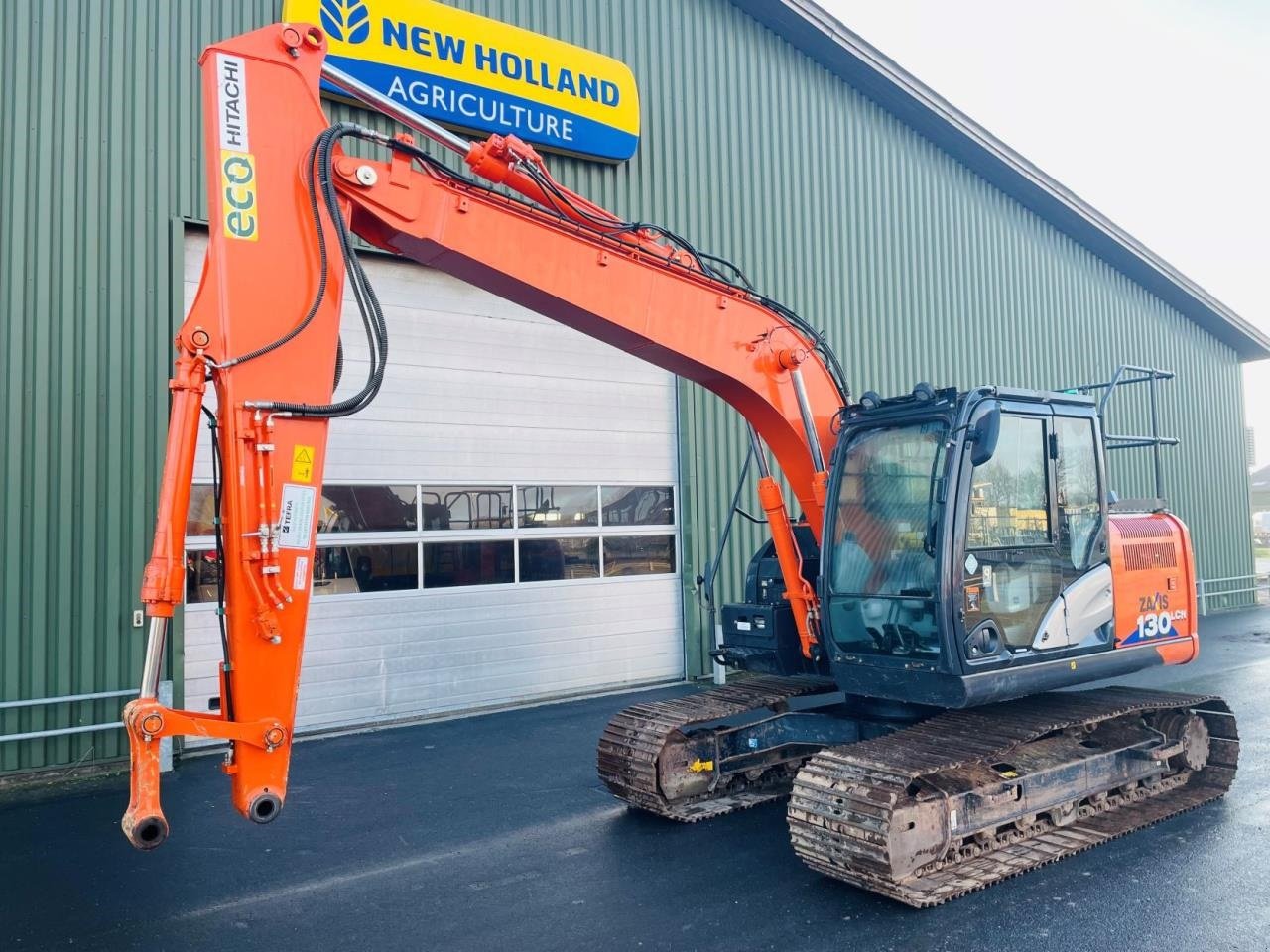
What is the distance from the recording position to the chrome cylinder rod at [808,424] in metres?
6.32

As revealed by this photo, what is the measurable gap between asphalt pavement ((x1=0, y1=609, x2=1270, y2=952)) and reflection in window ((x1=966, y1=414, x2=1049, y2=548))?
193cm

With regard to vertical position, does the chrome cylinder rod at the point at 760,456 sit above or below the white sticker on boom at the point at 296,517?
above

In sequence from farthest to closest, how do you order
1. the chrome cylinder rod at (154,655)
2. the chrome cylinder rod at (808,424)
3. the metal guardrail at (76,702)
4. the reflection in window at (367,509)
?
the reflection in window at (367,509)
the metal guardrail at (76,702)
the chrome cylinder rod at (808,424)
the chrome cylinder rod at (154,655)

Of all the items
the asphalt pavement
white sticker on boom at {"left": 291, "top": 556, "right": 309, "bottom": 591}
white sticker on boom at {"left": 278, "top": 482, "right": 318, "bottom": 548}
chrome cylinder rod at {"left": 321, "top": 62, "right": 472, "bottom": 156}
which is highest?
chrome cylinder rod at {"left": 321, "top": 62, "right": 472, "bottom": 156}

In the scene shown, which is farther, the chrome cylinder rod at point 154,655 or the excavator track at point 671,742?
the excavator track at point 671,742

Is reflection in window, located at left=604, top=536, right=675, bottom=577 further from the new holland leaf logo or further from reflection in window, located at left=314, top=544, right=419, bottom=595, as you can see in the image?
the new holland leaf logo

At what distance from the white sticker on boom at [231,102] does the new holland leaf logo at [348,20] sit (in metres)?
5.74

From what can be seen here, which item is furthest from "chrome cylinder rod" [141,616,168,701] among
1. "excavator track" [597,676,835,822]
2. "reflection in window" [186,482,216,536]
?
"reflection in window" [186,482,216,536]

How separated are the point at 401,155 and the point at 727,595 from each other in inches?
326

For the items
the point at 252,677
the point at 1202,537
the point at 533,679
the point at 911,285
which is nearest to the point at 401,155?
the point at 252,677

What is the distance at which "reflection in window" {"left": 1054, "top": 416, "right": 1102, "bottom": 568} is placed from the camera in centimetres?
612

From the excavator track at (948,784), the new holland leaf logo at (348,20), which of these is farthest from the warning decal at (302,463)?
the new holland leaf logo at (348,20)

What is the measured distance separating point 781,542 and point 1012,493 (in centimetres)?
151

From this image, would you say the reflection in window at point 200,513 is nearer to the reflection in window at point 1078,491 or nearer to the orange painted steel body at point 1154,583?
the reflection in window at point 1078,491
